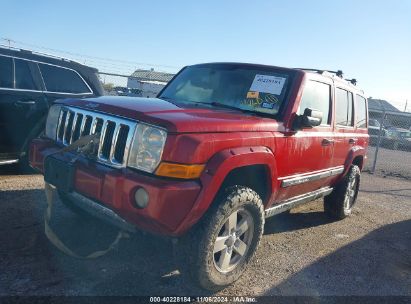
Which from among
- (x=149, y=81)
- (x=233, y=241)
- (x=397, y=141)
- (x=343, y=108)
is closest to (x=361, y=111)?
(x=343, y=108)

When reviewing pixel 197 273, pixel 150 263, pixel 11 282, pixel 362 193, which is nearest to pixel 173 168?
pixel 197 273

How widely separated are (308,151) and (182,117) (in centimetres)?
173

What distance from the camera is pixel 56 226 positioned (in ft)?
13.6

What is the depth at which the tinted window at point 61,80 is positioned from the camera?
5809mm

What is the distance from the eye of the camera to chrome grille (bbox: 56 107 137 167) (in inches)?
114

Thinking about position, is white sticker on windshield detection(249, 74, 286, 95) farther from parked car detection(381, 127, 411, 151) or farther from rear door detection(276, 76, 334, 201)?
parked car detection(381, 127, 411, 151)

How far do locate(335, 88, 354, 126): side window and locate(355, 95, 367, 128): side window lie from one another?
0.31m

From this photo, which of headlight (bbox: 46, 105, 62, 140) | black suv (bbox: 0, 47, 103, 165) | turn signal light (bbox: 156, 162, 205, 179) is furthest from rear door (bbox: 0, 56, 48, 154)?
turn signal light (bbox: 156, 162, 205, 179)

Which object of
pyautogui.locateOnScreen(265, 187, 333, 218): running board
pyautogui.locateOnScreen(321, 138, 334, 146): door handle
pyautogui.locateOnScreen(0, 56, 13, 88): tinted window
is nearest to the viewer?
pyautogui.locateOnScreen(265, 187, 333, 218): running board

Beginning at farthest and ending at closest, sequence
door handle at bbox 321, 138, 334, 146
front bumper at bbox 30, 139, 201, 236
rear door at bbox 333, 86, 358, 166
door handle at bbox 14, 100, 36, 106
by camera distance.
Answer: door handle at bbox 14, 100, 36, 106
rear door at bbox 333, 86, 358, 166
door handle at bbox 321, 138, 334, 146
front bumper at bbox 30, 139, 201, 236

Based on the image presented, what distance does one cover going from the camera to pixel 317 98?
444 cm

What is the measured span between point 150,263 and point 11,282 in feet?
3.78

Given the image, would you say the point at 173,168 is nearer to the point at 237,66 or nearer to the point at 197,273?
the point at 197,273

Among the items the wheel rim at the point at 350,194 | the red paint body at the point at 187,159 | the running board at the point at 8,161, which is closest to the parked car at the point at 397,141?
the wheel rim at the point at 350,194
